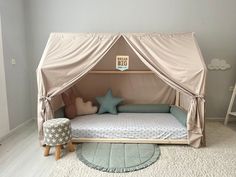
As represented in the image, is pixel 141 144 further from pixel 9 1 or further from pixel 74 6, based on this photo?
pixel 9 1

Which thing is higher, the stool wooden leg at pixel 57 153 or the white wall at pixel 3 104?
the white wall at pixel 3 104

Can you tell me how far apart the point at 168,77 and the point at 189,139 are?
0.89 meters

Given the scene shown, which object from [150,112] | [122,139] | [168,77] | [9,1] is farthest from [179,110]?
[9,1]

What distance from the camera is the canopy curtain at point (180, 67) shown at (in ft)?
7.86

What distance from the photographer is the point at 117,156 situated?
2.25m

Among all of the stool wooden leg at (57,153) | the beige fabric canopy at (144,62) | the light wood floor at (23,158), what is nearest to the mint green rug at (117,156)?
the stool wooden leg at (57,153)

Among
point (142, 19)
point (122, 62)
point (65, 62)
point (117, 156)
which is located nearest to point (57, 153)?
point (117, 156)

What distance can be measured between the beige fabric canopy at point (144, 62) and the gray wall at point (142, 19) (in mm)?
907

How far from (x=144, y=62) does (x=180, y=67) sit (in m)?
0.48

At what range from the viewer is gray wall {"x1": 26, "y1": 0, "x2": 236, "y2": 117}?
3.38m

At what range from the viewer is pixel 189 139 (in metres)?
2.49

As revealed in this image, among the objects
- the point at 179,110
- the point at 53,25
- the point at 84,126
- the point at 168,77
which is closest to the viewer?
the point at 168,77

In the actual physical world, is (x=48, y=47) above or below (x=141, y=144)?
above

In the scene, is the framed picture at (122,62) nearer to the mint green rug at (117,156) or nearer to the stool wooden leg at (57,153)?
the mint green rug at (117,156)
